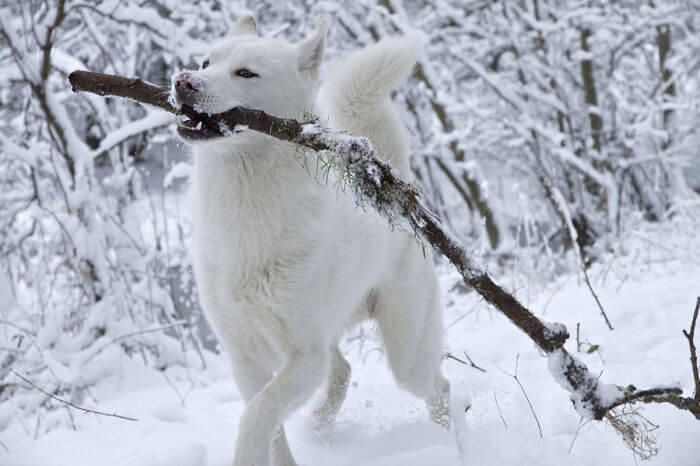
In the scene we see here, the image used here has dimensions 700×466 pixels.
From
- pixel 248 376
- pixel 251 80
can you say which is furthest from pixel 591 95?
pixel 248 376

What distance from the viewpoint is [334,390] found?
3264 millimetres

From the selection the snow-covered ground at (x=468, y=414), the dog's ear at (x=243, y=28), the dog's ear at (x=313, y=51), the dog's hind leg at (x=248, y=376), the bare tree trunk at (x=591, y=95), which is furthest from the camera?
the bare tree trunk at (x=591, y=95)

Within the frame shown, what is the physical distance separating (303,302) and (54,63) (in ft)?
11.4

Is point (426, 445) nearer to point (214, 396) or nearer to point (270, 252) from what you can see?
point (270, 252)

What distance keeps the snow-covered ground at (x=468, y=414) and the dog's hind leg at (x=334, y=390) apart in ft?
0.23

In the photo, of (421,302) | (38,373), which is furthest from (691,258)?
(38,373)

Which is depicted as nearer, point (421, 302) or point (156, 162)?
point (421, 302)

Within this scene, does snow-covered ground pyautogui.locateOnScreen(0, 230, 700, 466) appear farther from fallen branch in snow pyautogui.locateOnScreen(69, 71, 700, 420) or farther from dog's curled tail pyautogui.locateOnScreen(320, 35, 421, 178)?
dog's curled tail pyautogui.locateOnScreen(320, 35, 421, 178)

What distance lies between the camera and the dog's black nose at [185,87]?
6.85 feet

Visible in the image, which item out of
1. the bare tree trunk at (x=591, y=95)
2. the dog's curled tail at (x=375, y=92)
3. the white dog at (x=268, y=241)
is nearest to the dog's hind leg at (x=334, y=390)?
the white dog at (x=268, y=241)

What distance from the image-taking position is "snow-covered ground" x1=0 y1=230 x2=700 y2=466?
2301mm

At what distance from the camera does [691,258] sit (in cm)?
441

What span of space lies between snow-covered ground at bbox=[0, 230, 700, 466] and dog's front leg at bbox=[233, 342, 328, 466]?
36 cm

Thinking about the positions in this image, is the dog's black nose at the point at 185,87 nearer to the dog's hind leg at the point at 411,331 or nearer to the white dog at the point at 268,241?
the white dog at the point at 268,241
